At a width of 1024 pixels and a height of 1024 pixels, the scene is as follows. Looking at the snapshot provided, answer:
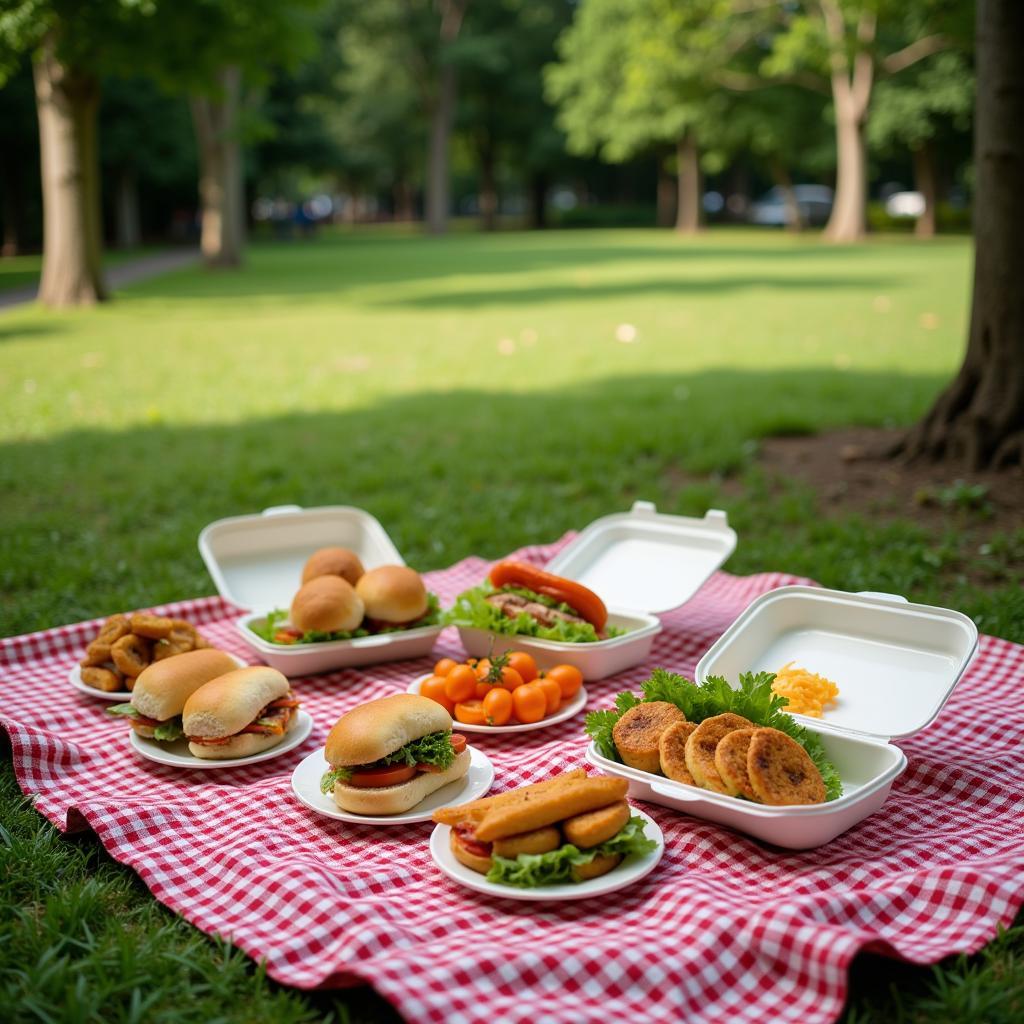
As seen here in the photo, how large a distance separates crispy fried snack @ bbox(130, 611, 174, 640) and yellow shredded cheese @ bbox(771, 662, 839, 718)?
2.32 m

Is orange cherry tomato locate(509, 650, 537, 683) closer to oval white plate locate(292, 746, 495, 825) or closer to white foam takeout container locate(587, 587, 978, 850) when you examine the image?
oval white plate locate(292, 746, 495, 825)

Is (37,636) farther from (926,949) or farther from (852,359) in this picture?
(852,359)

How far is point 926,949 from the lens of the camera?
106 inches

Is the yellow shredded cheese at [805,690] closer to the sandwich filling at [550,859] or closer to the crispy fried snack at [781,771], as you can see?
the crispy fried snack at [781,771]

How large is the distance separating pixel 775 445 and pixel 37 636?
19.1 feet

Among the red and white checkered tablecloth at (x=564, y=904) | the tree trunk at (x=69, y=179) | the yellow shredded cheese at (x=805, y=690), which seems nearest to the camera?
the red and white checkered tablecloth at (x=564, y=904)

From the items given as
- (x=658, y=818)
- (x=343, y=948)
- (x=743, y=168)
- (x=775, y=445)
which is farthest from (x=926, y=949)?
(x=743, y=168)

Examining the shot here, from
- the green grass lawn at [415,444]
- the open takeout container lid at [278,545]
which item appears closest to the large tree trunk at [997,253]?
the green grass lawn at [415,444]

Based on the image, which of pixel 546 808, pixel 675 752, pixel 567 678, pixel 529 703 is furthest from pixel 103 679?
pixel 675 752

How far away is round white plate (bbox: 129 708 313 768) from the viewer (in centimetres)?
362

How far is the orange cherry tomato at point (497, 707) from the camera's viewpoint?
3.79m

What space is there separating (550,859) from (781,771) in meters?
0.72

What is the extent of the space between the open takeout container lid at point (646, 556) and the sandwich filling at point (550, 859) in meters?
1.87

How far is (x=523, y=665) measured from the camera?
13.0 ft
